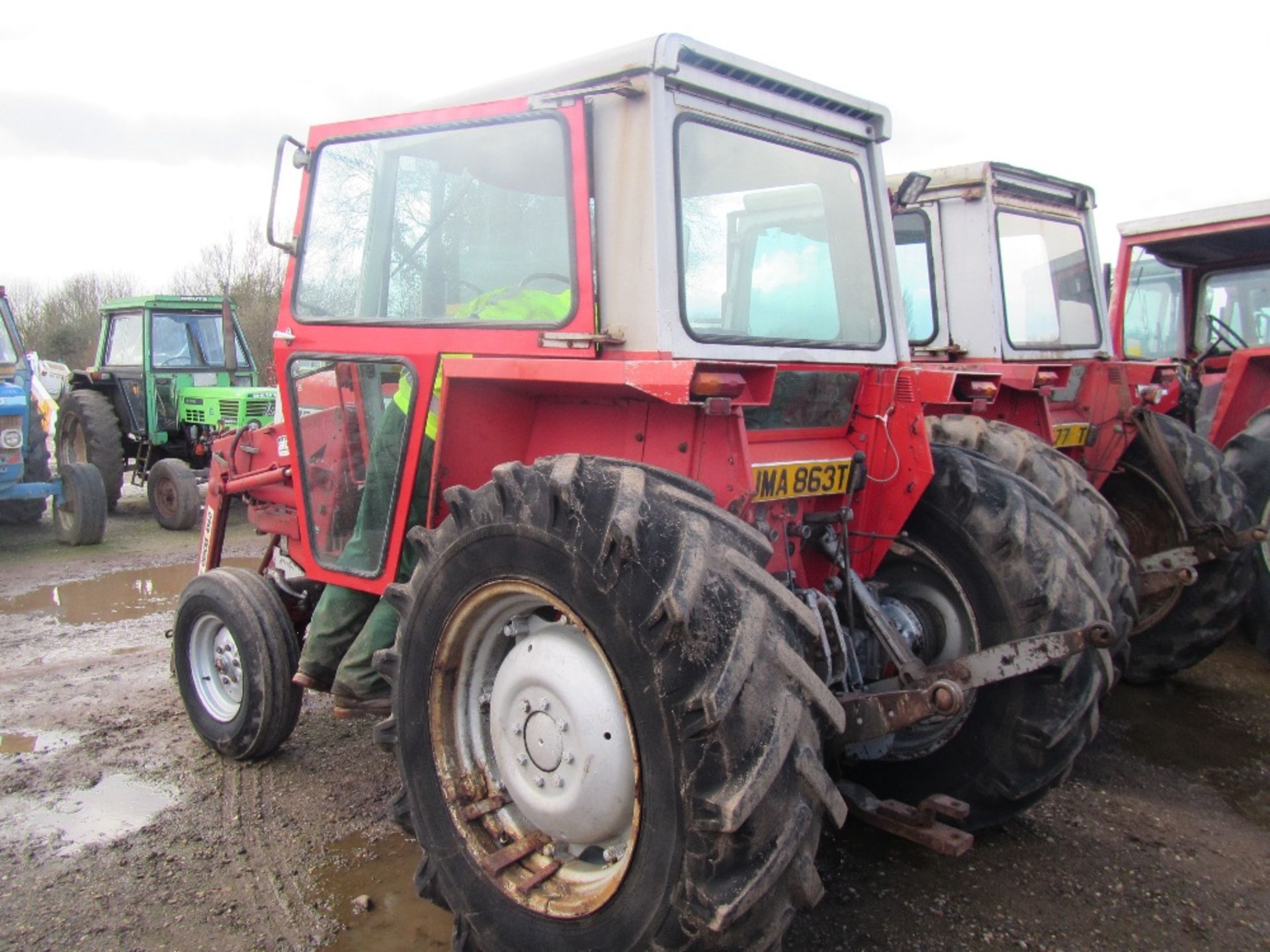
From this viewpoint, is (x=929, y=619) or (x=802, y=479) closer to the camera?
(x=802, y=479)

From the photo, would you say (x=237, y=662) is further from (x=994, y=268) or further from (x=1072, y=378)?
(x=1072, y=378)

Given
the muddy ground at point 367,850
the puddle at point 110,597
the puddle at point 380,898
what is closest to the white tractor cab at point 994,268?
the muddy ground at point 367,850

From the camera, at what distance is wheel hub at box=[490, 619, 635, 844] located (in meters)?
2.34

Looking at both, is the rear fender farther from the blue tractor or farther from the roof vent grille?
the blue tractor

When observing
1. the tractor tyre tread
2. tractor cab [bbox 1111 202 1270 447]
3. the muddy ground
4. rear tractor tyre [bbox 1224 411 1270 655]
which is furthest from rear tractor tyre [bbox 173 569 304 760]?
tractor cab [bbox 1111 202 1270 447]

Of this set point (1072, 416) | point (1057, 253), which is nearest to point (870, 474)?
point (1072, 416)

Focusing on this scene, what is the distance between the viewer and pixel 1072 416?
17.4 feet

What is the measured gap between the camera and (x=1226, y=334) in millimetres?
6520

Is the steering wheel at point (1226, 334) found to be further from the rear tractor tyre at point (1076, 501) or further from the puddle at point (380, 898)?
the puddle at point (380, 898)

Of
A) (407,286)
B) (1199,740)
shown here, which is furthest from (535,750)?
(1199,740)

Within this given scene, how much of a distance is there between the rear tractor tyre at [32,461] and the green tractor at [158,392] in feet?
2.70

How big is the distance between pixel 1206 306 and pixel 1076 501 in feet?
12.7

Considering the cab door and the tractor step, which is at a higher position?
the cab door

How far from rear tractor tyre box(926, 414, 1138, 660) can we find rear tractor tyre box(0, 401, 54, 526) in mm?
8620
